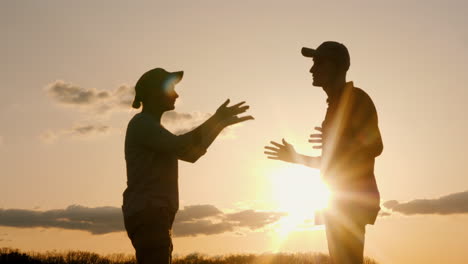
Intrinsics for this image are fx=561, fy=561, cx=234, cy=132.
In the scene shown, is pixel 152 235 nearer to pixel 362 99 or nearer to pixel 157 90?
pixel 157 90

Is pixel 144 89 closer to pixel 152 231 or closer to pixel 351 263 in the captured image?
pixel 152 231

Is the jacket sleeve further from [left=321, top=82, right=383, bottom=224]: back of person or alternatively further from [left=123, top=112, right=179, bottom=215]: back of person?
[left=123, top=112, right=179, bottom=215]: back of person

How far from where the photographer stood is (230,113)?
21.5 ft

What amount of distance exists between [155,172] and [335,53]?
271cm

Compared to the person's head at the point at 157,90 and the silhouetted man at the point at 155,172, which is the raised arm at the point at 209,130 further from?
the person's head at the point at 157,90

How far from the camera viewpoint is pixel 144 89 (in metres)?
6.78

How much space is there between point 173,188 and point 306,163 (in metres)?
2.13

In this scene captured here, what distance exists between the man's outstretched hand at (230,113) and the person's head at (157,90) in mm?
666

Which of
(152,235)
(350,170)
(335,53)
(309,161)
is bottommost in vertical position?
(152,235)

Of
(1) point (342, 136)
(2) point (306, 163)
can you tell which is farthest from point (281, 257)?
(1) point (342, 136)

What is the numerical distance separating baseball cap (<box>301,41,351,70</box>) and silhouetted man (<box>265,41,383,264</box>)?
1.02 ft

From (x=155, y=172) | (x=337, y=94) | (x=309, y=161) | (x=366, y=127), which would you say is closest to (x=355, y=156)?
(x=366, y=127)

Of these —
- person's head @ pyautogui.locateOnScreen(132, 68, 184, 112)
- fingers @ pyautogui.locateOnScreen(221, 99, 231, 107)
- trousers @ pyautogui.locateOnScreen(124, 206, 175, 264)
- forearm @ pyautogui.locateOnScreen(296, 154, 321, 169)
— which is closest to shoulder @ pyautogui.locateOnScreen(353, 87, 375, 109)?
forearm @ pyautogui.locateOnScreen(296, 154, 321, 169)

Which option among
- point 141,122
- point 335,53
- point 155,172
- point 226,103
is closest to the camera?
point 155,172
